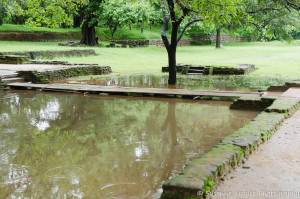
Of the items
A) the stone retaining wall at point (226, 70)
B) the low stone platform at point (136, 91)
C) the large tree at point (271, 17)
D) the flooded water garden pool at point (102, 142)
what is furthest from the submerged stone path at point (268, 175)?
the stone retaining wall at point (226, 70)

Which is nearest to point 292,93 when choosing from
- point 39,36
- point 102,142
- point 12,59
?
point 102,142

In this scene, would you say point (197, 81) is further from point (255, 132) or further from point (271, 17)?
point (255, 132)

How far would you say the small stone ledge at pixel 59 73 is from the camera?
47.9ft

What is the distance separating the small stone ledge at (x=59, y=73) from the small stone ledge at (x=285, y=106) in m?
9.45

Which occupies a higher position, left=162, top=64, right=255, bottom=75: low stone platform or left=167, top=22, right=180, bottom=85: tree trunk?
left=167, top=22, right=180, bottom=85: tree trunk

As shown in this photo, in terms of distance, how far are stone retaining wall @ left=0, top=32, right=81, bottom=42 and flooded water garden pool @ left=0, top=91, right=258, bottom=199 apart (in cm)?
2440

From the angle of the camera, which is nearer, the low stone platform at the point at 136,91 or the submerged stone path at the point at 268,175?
the submerged stone path at the point at 268,175

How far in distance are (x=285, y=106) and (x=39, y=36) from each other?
31.9 m

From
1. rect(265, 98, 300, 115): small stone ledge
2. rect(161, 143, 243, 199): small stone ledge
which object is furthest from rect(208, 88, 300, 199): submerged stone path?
rect(265, 98, 300, 115): small stone ledge

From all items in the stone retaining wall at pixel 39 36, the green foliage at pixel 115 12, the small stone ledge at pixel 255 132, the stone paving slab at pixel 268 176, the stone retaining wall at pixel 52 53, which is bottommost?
the stone paving slab at pixel 268 176

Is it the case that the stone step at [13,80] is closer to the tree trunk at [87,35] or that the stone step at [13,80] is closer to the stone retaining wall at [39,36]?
the tree trunk at [87,35]

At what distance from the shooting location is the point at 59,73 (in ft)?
52.8

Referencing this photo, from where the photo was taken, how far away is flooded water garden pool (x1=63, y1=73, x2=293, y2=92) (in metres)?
14.4

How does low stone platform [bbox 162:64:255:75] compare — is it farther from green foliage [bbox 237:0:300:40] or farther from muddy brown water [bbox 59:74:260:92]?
green foliage [bbox 237:0:300:40]
